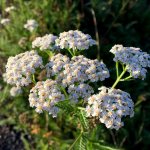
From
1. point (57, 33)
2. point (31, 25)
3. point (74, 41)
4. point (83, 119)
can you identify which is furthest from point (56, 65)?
point (57, 33)

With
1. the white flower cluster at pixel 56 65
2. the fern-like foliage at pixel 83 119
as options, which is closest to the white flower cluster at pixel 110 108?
the fern-like foliage at pixel 83 119

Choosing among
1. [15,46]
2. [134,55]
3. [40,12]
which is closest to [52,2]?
[40,12]

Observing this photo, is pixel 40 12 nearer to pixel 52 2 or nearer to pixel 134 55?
pixel 52 2

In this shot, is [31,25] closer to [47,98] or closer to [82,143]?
[47,98]

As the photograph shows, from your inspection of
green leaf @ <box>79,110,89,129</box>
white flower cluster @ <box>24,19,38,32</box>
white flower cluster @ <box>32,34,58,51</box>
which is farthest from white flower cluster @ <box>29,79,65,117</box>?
white flower cluster @ <box>24,19,38,32</box>

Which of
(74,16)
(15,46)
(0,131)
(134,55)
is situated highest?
(74,16)

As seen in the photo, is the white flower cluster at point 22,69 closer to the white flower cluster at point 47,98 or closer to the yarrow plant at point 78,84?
the yarrow plant at point 78,84
